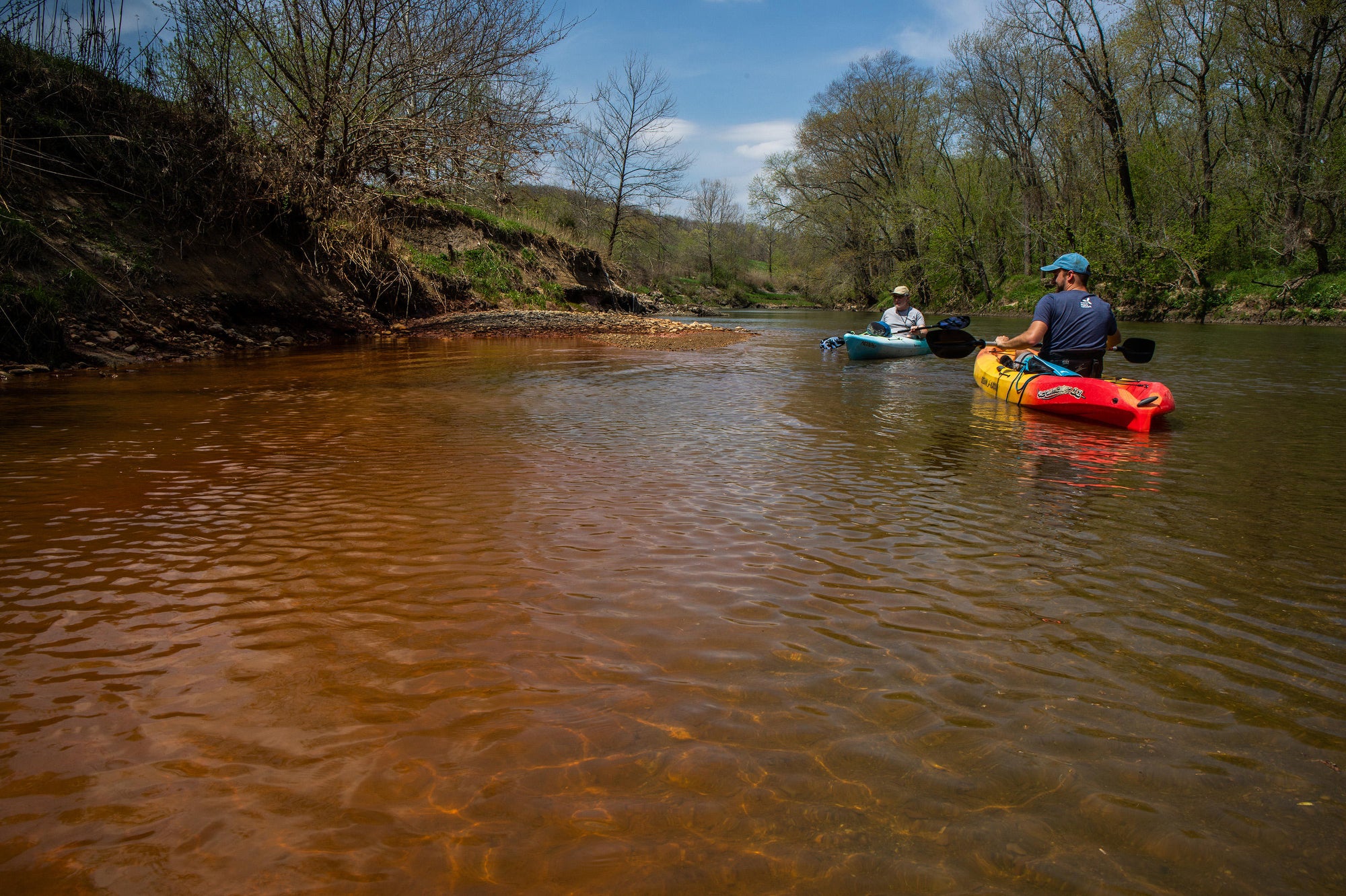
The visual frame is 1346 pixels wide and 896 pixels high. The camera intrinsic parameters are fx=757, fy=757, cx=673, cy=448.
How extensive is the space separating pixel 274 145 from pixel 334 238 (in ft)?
6.94

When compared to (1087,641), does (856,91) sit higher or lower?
higher

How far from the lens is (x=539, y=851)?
179 cm

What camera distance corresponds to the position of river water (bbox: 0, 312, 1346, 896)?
1.79 meters

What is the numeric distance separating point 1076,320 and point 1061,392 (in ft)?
3.87

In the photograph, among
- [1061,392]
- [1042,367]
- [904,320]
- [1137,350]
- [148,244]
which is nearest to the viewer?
[1061,392]

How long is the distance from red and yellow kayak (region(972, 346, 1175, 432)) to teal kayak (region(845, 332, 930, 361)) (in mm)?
5117

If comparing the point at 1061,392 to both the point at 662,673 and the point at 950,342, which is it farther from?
the point at 662,673

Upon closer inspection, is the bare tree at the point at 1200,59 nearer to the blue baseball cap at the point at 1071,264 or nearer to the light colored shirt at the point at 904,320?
the light colored shirt at the point at 904,320

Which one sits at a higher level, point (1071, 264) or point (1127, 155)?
point (1127, 155)

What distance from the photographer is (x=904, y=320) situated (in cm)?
1582

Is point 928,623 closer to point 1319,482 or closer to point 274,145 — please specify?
point 1319,482

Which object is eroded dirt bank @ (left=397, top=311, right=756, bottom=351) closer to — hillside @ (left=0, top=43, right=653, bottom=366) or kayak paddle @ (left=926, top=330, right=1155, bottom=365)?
hillside @ (left=0, top=43, right=653, bottom=366)

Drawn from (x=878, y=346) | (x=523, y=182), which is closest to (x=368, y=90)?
(x=523, y=182)

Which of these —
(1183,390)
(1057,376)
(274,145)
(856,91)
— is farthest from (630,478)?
(856,91)
